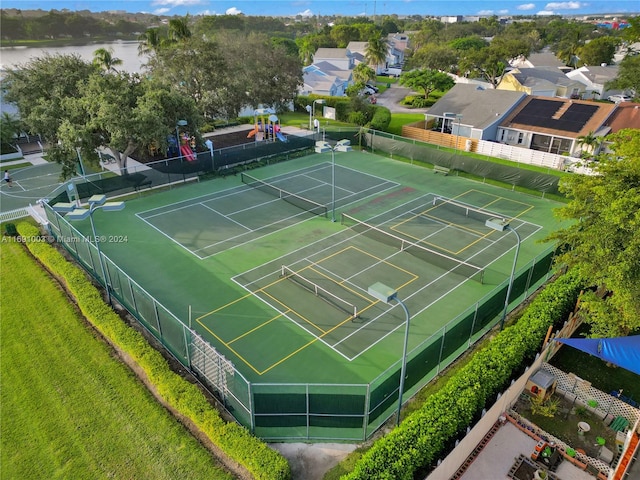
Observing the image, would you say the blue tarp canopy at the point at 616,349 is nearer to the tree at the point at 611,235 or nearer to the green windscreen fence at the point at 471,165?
the tree at the point at 611,235

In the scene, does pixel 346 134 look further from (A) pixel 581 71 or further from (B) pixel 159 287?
(A) pixel 581 71

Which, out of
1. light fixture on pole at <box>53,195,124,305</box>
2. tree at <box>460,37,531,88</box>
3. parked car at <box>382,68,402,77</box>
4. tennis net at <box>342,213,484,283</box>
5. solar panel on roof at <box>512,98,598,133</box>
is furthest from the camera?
parked car at <box>382,68,402,77</box>

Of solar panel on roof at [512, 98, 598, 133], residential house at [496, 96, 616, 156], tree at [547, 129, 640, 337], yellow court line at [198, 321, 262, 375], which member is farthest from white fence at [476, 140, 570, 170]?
yellow court line at [198, 321, 262, 375]

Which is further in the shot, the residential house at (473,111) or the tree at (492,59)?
the tree at (492,59)

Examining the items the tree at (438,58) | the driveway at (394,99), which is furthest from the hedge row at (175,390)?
the tree at (438,58)

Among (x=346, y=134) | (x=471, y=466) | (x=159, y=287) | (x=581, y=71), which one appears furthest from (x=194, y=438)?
(x=581, y=71)

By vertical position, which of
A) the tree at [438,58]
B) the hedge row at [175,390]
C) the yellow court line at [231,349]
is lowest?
the yellow court line at [231,349]

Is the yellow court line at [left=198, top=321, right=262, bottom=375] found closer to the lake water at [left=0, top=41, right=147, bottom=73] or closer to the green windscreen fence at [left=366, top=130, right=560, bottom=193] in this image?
the green windscreen fence at [left=366, top=130, right=560, bottom=193]
